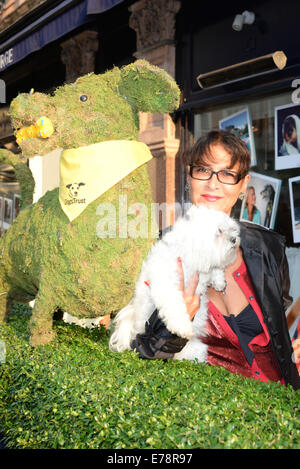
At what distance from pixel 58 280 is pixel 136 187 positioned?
2.35 ft

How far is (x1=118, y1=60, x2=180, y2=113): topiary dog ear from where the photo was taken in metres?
2.78

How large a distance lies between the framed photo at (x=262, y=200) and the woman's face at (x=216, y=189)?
2.57 metres

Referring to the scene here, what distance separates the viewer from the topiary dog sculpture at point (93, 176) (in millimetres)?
2779

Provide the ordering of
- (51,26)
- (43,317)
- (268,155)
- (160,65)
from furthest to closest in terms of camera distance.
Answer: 1. (51,26)
2. (160,65)
3. (268,155)
4. (43,317)

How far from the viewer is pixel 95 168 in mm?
2818

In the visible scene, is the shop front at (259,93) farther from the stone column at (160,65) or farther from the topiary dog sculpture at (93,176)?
the topiary dog sculpture at (93,176)

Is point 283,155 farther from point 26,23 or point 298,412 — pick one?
point 26,23

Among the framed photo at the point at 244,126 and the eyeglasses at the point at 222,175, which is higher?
the framed photo at the point at 244,126

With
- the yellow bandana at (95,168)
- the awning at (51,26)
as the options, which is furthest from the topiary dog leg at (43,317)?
the awning at (51,26)

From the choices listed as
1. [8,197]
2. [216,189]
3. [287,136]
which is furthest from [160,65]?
[8,197]

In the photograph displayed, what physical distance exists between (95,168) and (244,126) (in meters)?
2.83

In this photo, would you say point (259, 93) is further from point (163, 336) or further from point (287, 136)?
point (163, 336)

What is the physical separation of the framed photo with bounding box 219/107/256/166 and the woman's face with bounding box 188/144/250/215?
109 inches
